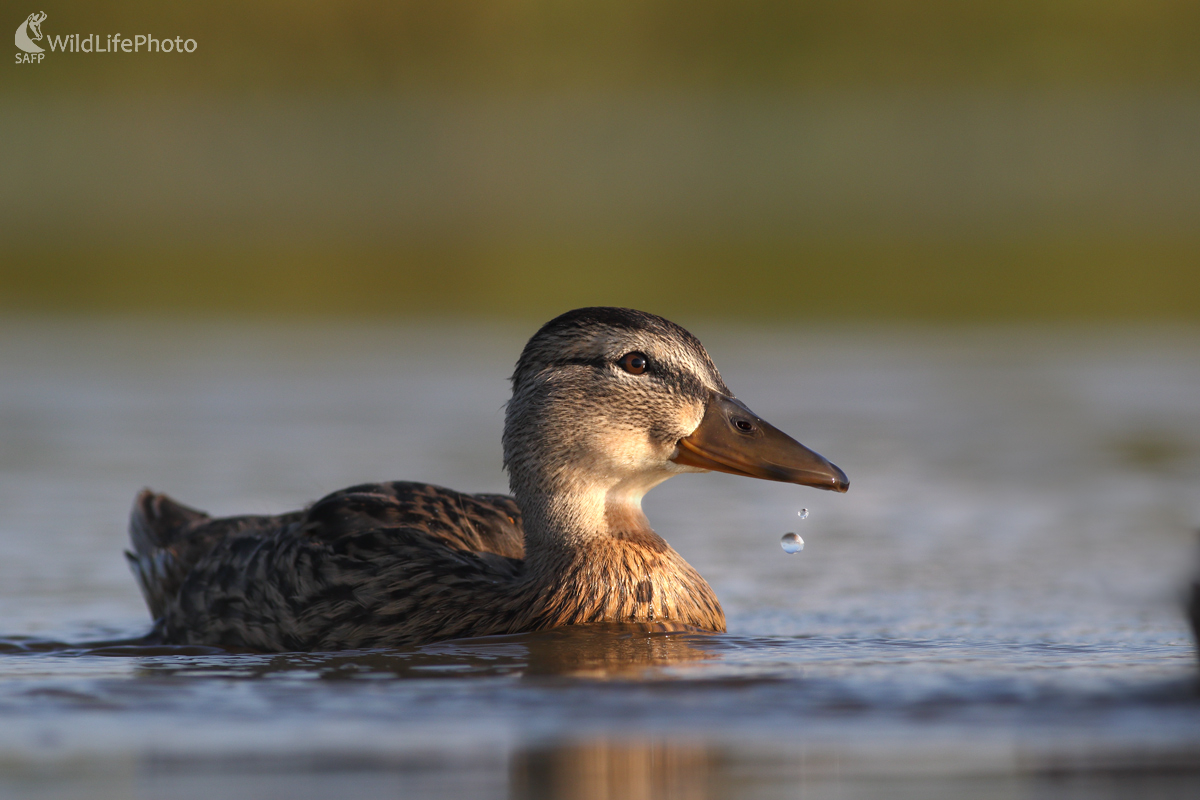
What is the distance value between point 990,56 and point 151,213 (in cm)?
2446

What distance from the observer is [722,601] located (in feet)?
25.7

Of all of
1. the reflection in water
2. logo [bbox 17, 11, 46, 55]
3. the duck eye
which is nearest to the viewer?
the reflection in water

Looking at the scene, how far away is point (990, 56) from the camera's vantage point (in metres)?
46.4

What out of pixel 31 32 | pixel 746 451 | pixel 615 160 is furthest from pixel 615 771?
pixel 31 32

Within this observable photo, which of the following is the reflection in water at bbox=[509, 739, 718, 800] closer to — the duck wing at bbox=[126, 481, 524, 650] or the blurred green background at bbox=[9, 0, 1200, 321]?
the duck wing at bbox=[126, 481, 524, 650]

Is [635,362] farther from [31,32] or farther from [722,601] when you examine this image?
[31,32]

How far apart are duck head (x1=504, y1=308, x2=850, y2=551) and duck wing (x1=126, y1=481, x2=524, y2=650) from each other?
1.41 feet

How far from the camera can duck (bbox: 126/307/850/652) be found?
6.69m

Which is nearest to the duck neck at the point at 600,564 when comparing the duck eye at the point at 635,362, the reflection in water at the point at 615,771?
the duck eye at the point at 635,362

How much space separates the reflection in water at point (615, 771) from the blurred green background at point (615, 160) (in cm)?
1388

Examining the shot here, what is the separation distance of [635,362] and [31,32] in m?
35.5

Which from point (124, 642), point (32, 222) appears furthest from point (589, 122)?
point (124, 642)

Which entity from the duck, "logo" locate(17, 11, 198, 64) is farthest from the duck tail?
"logo" locate(17, 11, 198, 64)

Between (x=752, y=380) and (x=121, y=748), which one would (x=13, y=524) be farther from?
(x=752, y=380)
